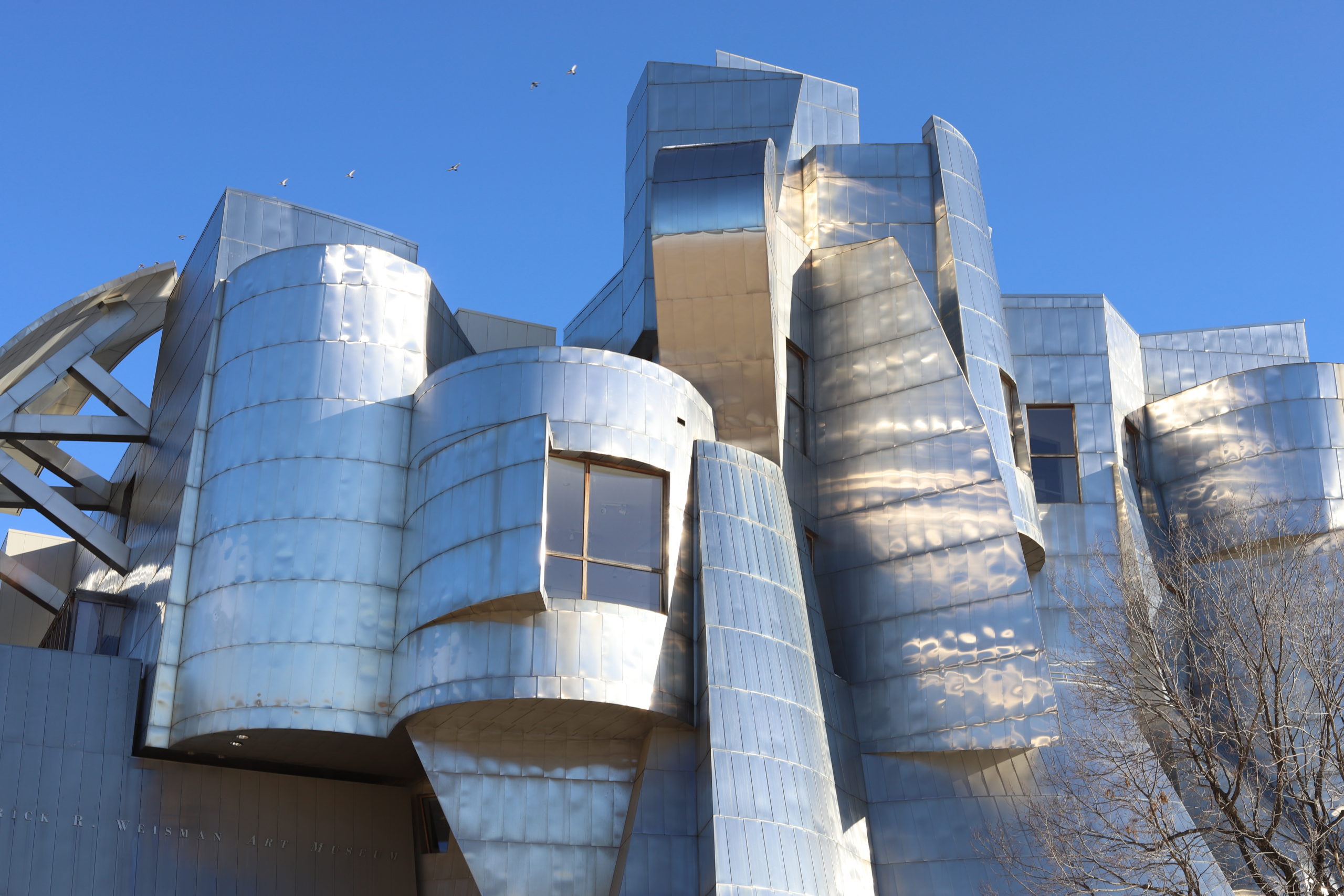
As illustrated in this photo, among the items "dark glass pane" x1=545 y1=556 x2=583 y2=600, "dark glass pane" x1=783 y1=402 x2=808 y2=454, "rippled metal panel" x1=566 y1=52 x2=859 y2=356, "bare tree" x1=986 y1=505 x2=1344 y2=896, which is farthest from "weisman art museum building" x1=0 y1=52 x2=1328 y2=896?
"rippled metal panel" x1=566 y1=52 x2=859 y2=356

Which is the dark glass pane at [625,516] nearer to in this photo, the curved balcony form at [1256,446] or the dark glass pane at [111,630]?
the dark glass pane at [111,630]

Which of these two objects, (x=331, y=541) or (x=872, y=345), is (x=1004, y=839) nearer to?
(x=872, y=345)

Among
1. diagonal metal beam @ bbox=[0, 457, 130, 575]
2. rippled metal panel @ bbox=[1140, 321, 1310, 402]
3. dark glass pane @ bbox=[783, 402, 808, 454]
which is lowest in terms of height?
diagonal metal beam @ bbox=[0, 457, 130, 575]

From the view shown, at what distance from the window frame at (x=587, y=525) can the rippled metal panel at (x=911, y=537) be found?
203 inches

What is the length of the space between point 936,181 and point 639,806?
17130mm

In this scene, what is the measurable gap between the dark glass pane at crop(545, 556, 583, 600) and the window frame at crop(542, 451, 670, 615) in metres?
0.03

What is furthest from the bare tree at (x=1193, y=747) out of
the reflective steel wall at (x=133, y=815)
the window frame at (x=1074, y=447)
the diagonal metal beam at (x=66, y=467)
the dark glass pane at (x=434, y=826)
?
the diagonal metal beam at (x=66, y=467)

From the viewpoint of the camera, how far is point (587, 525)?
82.2ft

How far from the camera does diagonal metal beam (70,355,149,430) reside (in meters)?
32.8

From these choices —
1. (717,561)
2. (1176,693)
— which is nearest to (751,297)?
(717,561)

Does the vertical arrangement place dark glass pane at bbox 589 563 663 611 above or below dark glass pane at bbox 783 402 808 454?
below

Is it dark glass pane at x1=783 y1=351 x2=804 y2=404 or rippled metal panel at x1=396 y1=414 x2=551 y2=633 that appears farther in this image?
dark glass pane at x1=783 y1=351 x2=804 y2=404

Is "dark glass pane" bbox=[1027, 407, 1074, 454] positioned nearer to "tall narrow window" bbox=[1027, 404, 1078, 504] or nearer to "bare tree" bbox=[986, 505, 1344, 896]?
"tall narrow window" bbox=[1027, 404, 1078, 504]

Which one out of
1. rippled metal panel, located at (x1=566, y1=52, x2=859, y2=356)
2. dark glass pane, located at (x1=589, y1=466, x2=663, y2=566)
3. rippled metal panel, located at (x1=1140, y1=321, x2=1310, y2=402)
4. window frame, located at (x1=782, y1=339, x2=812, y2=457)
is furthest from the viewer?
rippled metal panel, located at (x1=1140, y1=321, x2=1310, y2=402)
